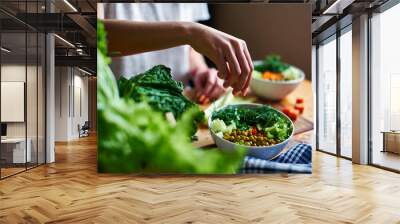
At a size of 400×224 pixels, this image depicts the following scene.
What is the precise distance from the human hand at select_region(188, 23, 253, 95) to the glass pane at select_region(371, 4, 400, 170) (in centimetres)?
265

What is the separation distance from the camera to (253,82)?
20.3 feet

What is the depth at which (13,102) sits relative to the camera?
6.33m

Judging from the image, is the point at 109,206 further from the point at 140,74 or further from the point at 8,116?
the point at 8,116

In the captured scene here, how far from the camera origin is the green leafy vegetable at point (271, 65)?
623 cm

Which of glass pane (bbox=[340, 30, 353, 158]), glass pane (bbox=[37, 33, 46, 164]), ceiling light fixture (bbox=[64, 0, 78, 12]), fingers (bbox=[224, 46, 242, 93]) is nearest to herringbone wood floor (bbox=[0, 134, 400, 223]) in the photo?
glass pane (bbox=[37, 33, 46, 164])

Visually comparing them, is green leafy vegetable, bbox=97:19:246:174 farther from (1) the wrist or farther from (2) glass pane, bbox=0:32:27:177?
(2) glass pane, bbox=0:32:27:177

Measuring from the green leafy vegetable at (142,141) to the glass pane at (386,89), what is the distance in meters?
2.80

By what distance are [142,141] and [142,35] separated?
152 centimetres

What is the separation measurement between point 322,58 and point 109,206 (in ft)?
24.6

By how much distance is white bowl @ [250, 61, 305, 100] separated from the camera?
20.3ft

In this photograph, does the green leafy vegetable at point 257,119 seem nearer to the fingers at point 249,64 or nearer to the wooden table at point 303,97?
the wooden table at point 303,97

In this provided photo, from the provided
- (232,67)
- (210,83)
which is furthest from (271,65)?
(210,83)

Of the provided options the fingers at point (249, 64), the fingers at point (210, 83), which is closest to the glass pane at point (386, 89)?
the fingers at point (249, 64)

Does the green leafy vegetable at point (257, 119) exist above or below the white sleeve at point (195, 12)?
below
